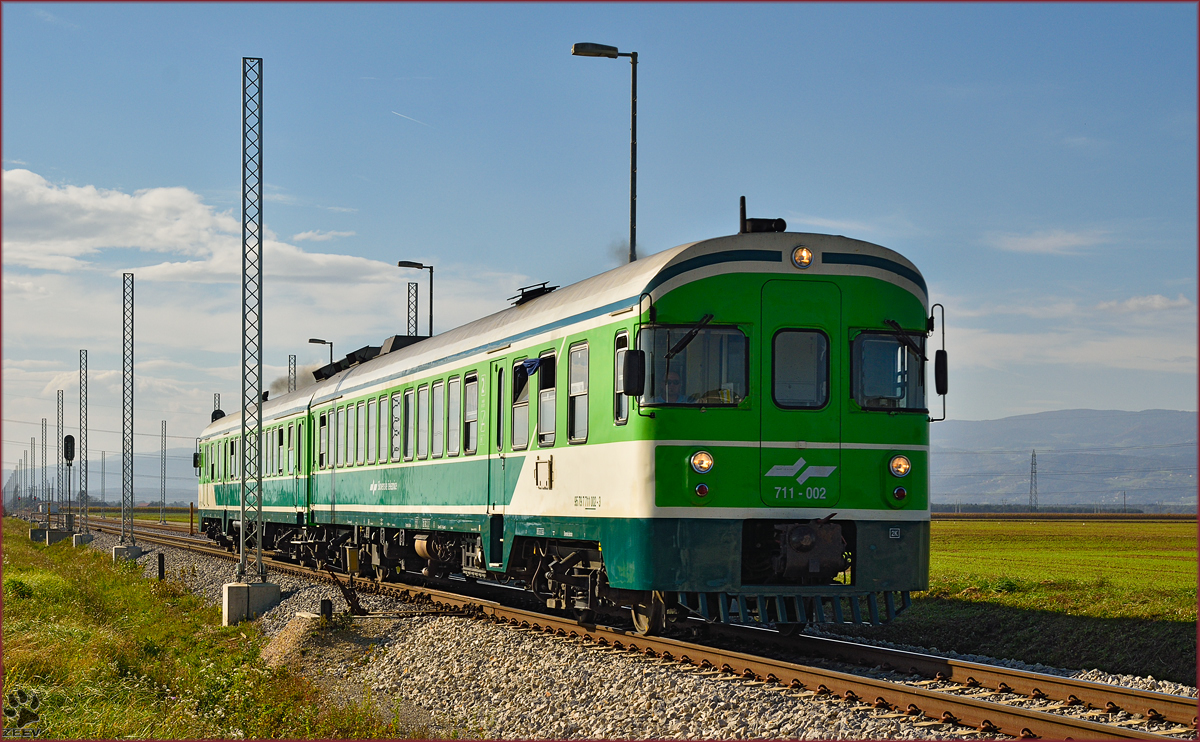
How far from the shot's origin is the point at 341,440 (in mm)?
25453

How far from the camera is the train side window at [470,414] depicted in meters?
17.2

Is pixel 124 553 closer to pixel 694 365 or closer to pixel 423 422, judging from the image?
pixel 423 422

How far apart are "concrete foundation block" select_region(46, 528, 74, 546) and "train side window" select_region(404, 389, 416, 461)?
37.4 meters

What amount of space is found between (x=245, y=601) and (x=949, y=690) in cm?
1449

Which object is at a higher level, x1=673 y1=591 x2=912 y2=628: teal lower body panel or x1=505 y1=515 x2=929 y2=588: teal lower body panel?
x1=505 y1=515 x2=929 y2=588: teal lower body panel

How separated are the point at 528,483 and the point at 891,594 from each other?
4631mm

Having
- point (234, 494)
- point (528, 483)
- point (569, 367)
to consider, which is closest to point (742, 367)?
point (569, 367)

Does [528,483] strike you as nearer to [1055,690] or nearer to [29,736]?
[29,736]

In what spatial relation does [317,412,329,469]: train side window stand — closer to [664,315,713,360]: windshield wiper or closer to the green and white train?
the green and white train

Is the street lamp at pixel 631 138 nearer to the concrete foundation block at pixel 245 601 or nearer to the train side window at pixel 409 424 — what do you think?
the train side window at pixel 409 424

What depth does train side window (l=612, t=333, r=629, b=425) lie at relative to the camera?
1245 cm

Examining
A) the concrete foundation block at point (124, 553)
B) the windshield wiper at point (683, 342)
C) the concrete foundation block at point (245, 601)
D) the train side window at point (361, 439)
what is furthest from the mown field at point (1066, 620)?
the concrete foundation block at point (124, 553)

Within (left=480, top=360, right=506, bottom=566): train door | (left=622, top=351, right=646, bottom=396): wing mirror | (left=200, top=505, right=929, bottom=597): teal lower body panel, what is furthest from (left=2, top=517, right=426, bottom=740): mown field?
(left=622, top=351, right=646, bottom=396): wing mirror

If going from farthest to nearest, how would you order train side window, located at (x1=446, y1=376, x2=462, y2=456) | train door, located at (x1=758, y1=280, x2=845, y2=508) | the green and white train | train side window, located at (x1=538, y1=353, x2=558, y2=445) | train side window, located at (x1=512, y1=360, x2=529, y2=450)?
train side window, located at (x1=446, y1=376, x2=462, y2=456) < train side window, located at (x1=512, y1=360, x2=529, y2=450) < train side window, located at (x1=538, y1=353, x2=558, y2=445) < train door, located at (x1=758, y1=280, x2=845, y2=508) < the green and white train
